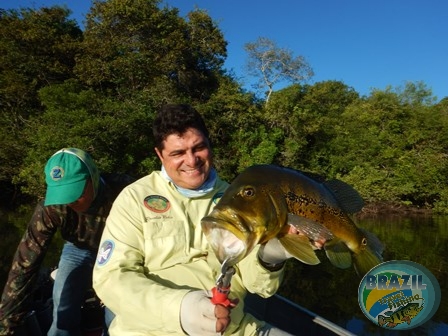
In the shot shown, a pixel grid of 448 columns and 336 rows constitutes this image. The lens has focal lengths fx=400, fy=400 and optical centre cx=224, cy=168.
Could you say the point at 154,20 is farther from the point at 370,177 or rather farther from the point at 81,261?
the point at 81,261

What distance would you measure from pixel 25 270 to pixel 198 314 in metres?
1.72

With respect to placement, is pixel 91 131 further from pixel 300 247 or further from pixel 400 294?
pixel 300 247

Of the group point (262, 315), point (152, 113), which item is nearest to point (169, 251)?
point (262, 315)

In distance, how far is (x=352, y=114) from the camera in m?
24.0

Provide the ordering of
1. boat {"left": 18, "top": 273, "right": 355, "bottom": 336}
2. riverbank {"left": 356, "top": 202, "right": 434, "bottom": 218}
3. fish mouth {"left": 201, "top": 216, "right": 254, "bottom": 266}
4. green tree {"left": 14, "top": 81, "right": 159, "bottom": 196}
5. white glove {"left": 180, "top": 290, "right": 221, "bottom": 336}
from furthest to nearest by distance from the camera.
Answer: riverbank {"left": 356, "top": 202, "right": 434, "bottom": 218}, green tree {"left": 14, "top": 81, "right": 159, "bottom": 196}, boat {"left": 18, "top": 273, "right": 355, "bottom": 336}, white glove {"left": 180, "top": 290, "right": 221, "bottom": 336}, fish mouth {"left": 201, "top": 216, "right": 254, "bottom": 266}

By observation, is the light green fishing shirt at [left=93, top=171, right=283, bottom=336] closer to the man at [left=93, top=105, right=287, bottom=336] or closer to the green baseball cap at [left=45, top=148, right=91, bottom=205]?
the man at [left=93, top=105, right=287, bottom=336]

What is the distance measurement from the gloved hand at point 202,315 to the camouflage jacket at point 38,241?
158 cm

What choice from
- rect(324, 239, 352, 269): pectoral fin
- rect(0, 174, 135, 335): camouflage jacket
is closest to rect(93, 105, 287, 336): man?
rect(324, 239, 352, 269): pectoral fin

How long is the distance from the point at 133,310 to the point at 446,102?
1139 inches

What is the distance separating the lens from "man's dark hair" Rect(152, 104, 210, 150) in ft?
6.35

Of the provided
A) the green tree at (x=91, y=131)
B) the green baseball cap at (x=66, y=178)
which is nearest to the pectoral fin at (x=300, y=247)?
the green baseball cap at (x=66, y=178)

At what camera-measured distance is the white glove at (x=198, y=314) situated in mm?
1297

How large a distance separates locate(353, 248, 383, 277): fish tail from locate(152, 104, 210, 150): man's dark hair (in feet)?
3.16

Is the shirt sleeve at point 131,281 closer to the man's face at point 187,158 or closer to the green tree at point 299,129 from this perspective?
the man's face at point 187,158
